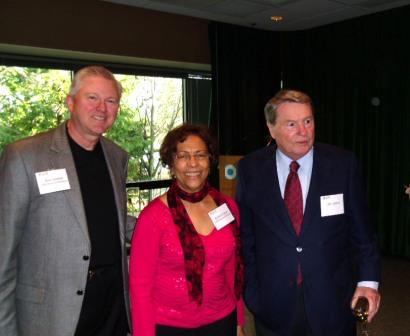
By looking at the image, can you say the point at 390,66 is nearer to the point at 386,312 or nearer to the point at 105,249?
the point at 386,312

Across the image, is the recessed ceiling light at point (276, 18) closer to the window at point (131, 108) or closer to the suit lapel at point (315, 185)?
the window at point (131, 108)

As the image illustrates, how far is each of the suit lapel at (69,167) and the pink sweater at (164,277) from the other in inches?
8.7

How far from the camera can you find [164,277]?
166 centimetres

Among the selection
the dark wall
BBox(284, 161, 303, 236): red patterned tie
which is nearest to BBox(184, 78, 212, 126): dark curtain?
the dark wall

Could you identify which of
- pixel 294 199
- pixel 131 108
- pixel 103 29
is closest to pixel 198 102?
pixel 131 108

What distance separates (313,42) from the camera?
6336 mm

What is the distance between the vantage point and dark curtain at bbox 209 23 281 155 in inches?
233

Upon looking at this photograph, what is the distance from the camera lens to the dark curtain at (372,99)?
537cm

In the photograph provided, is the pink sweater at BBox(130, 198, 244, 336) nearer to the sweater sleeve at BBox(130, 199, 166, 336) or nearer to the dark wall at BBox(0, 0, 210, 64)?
the sweater sleeve at BBox(130, 199, 166, 336)

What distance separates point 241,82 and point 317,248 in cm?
481

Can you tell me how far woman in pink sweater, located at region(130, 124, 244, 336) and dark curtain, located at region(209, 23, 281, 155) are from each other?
425 cm

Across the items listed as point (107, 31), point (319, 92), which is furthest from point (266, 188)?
point (319, 92)

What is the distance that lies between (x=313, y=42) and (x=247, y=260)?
17.2 feet

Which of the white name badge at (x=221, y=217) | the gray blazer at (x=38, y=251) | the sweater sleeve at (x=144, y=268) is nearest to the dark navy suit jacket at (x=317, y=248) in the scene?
the white name badge at (x=221, y=217)
